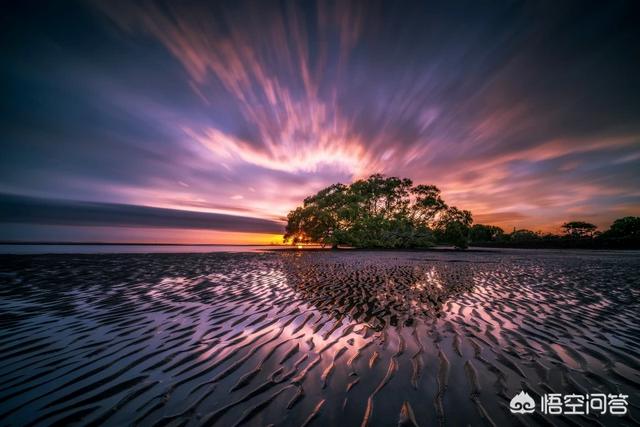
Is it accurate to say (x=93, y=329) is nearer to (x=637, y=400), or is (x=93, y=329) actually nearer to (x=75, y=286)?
(x=75, y=286)

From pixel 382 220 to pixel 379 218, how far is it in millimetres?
853

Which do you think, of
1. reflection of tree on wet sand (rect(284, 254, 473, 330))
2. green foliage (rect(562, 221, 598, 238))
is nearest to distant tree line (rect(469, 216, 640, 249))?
green foliage (rect(562, 221, 598, 238))

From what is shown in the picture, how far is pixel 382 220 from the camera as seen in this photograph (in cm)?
5725

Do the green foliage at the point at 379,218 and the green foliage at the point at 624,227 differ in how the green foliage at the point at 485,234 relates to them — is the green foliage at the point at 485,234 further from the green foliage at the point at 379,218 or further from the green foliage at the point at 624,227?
the green foliage at the point at 379,218

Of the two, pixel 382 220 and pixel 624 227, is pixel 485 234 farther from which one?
pixel 382 220

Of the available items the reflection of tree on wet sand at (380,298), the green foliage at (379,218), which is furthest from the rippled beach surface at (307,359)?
the green foliage at (379,218)

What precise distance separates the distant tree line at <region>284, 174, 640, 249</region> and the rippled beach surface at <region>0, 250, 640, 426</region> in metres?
47.6

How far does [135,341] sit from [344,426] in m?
5.06

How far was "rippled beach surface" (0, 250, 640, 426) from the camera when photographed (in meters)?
3.11


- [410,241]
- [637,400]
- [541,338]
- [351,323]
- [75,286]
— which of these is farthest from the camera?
[410,241]

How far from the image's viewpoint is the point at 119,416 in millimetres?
2982

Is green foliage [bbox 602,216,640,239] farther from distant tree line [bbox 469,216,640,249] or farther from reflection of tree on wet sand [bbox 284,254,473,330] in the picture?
reflection of tree on wet sand [bbox 284,254,473,330]

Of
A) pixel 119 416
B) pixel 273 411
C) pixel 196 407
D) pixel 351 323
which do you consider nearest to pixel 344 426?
pixel 273 411

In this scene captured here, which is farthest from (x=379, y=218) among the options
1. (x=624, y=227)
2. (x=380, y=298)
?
(x=624, y=227)
